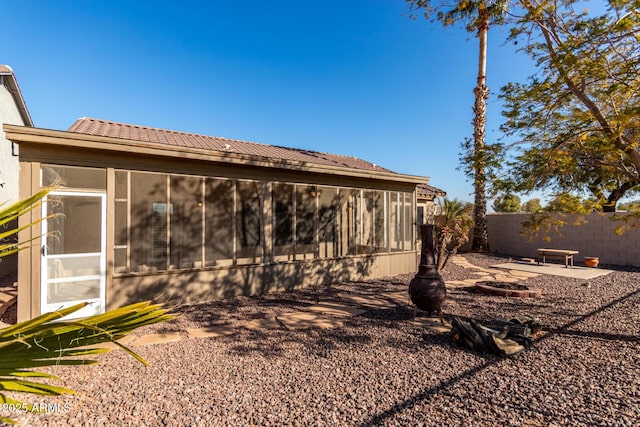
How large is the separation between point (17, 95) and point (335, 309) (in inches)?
562

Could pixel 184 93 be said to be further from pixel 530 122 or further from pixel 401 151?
pixel 530 122

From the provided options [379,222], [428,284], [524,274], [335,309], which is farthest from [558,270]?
[335,309]

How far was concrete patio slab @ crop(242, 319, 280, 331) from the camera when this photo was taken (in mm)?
5020

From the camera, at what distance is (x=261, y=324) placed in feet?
16.9

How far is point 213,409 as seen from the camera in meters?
2.84

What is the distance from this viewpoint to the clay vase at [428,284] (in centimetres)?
528

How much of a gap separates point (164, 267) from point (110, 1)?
29.9ft

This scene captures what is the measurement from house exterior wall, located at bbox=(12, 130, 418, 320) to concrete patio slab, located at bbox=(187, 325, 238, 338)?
787mm

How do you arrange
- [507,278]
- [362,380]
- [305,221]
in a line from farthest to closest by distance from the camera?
[507,278] → [305,221] → [362,380]

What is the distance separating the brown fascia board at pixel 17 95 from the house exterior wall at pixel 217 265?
8.53 metres

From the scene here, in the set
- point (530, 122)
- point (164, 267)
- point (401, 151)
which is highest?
point (401, 151)

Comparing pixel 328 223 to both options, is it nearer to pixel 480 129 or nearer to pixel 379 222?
pixel 379 222

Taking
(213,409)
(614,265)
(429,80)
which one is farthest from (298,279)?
(614,265)

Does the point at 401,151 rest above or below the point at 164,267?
above
